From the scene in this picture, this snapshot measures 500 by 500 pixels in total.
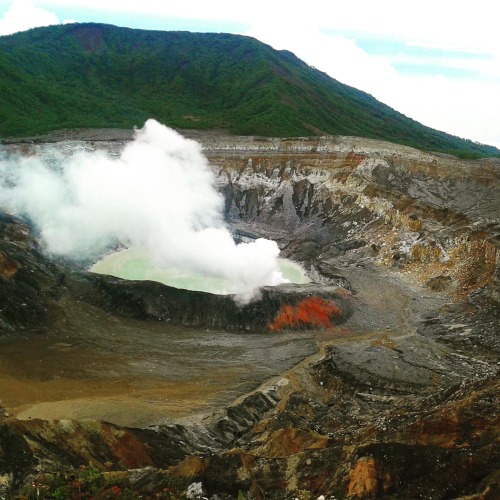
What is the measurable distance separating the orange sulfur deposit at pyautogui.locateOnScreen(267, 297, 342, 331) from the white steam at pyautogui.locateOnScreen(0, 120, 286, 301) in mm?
3276

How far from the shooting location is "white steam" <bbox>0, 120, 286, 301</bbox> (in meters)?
52.1

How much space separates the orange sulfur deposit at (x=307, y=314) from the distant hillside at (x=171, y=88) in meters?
60.1

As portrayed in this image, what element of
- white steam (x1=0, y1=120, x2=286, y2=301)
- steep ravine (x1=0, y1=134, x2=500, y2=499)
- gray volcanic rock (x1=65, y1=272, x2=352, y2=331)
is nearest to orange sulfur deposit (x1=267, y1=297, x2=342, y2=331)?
gray volcanic rock (x1=65, y1=272, x2=352, y2=331)

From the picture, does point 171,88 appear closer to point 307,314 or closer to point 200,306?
point 200,306

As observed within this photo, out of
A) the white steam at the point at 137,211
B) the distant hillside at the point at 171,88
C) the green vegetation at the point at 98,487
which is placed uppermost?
the distant hillside at the point at 171,88

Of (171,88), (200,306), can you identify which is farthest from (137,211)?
(171,88)

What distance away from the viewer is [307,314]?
45.2 m

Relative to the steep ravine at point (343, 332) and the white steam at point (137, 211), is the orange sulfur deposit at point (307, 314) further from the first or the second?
the white steam at point (137, 211)

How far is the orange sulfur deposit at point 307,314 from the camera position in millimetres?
44250

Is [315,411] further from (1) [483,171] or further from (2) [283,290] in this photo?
(1) [483,171]

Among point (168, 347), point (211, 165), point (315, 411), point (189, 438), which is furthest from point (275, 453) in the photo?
point (211, 165)

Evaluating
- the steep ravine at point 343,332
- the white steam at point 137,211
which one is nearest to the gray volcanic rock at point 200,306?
the steep ravine at point 343,332

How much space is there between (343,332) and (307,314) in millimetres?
3411

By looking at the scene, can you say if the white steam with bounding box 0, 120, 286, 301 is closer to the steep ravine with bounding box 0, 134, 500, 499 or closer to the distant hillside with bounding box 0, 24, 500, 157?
the steep ravine with bounding box 0, 134, 500, 499
